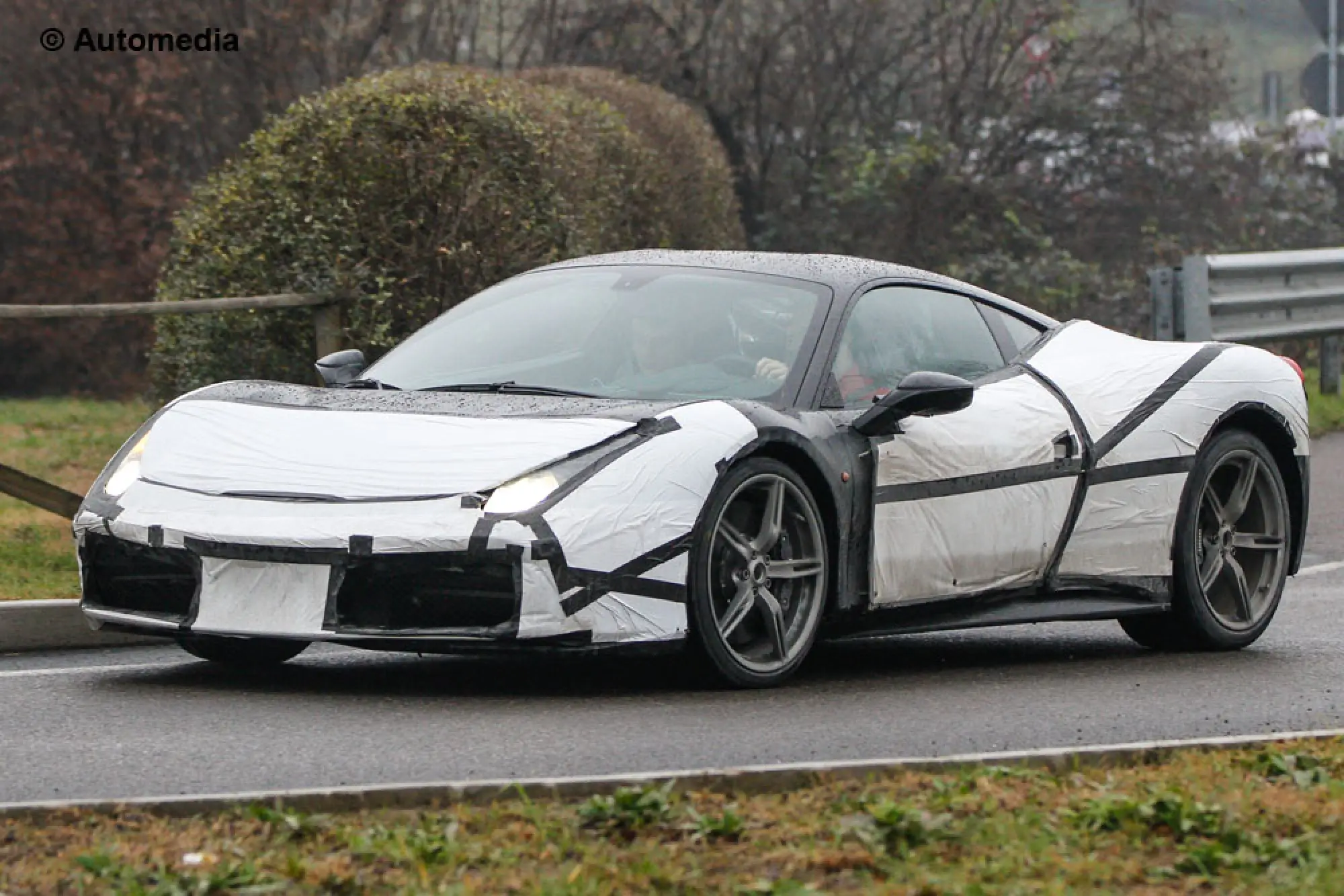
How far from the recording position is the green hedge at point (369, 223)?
516 inches

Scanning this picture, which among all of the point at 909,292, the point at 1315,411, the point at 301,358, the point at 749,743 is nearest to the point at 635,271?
the point at 909,292

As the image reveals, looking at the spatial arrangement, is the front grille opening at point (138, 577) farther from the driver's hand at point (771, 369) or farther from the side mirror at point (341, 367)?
the driver's hand at point (771, 369)

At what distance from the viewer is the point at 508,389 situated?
7.73 metres

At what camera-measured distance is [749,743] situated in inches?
244

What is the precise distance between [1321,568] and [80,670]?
6.19 m

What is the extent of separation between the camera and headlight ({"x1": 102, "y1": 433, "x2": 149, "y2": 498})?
7.25 m

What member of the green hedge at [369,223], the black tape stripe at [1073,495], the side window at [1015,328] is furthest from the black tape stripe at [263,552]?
the green hedge at [369,223]

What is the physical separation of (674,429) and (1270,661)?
260cm

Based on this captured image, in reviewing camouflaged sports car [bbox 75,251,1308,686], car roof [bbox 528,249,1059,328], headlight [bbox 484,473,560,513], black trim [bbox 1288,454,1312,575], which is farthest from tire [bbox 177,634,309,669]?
black trim [bbox 1288,454,1312,575]

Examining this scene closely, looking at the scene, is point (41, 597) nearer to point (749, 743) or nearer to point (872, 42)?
point (749, 743)

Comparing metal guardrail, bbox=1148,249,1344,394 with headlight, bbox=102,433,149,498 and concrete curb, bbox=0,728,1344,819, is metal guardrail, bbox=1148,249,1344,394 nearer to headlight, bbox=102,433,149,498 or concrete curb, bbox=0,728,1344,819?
headlight, bbox=102,433,149,498

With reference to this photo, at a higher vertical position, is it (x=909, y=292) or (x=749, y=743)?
(x=909, y=292)

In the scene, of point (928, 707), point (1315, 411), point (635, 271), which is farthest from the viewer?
point (1315, 411)

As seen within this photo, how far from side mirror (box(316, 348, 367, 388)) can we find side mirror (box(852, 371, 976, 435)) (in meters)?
1.68
